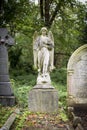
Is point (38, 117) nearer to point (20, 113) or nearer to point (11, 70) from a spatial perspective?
point (20, 113)

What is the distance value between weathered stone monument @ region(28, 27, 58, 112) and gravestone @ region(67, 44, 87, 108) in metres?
0.80

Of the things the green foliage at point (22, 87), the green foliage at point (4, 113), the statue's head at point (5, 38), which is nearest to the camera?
the green foliage at point (4, 113)

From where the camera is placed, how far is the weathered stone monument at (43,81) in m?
11.9

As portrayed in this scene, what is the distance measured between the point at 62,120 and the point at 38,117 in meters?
0.83

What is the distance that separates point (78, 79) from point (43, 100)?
5.37 ft

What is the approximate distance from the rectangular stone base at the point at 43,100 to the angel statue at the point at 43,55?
511 millimetres

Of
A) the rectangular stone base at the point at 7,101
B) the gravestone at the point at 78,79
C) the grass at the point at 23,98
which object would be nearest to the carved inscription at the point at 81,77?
the gravestone at the point at 78,79

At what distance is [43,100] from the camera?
11.9 m

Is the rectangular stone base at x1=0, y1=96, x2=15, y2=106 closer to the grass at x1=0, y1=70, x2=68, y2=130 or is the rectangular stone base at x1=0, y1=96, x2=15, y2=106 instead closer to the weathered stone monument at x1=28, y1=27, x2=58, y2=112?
the grass at x1=0, y1=70, x2=68, y2=130

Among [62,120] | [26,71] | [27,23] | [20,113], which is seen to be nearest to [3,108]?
[20,113]

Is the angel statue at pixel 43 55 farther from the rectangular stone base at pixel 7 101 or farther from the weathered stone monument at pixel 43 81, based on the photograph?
the rectangular stone base at pixel 7 101

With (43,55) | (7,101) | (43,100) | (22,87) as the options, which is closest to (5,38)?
(43,55)

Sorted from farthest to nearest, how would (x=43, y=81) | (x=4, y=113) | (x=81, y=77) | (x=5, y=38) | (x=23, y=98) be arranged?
(x=23, y=98)
(x=5, y=38)
(x=81, y=77)
(x=43, y=81)
(x=4, y=113)

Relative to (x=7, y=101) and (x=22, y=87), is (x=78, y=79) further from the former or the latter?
(x=22, y=87)
